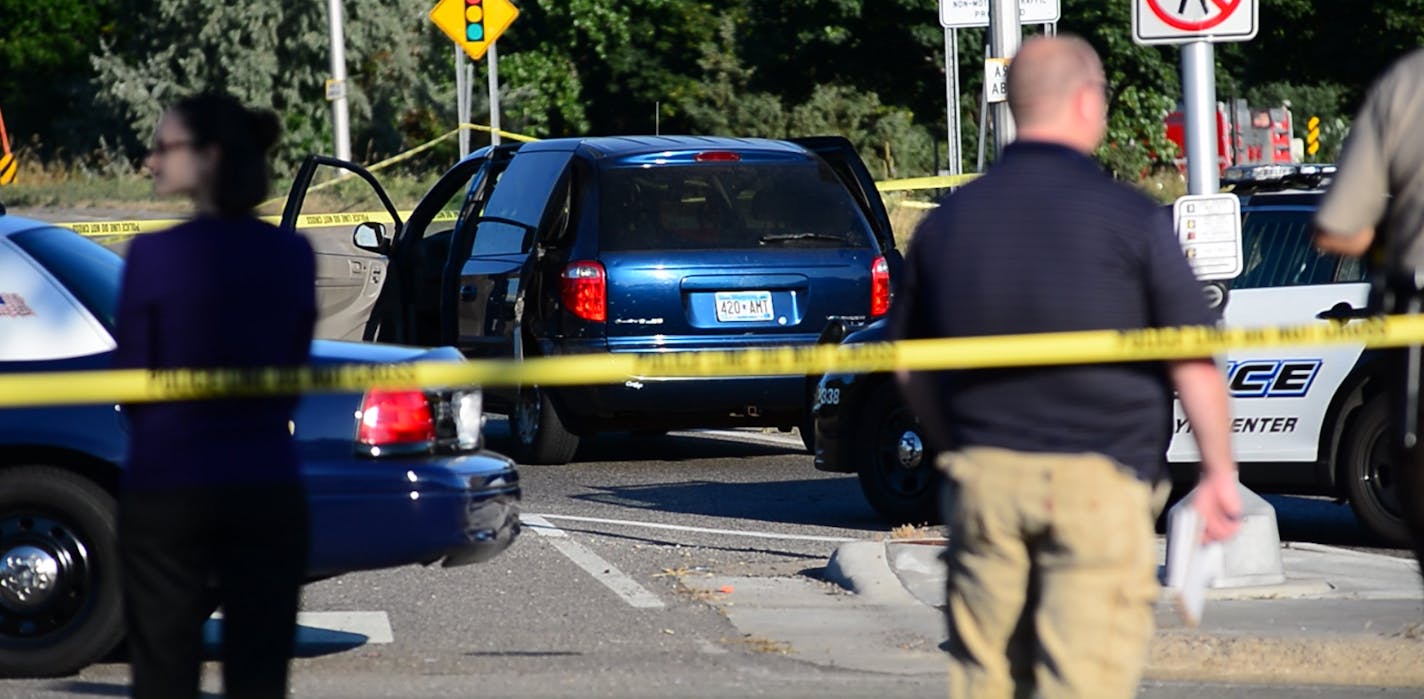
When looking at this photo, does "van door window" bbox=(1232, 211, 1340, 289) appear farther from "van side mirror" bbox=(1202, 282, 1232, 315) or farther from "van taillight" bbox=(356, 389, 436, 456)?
"van taillight" bbox=(356, 389, 436, 456)

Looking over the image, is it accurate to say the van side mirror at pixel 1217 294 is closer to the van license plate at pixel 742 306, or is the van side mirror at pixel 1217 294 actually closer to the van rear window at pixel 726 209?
the van license plate at pixel 742 306

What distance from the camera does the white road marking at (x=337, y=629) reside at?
770 cm

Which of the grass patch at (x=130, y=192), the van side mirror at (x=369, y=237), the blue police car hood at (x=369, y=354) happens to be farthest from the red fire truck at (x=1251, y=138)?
the blue police car hood at (x=369, y=354)

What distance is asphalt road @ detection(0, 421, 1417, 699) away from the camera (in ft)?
22.7

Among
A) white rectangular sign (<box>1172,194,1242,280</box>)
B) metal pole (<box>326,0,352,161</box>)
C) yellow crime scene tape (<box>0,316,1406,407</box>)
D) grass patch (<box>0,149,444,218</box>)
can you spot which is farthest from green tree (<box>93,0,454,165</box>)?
yellow crime scene tape (<box>0,316,1406,407</box>)

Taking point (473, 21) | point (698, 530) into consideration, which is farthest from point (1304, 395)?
point (473, 21)

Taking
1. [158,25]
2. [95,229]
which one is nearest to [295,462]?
[95,229]

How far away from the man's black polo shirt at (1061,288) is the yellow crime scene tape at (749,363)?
1.1 inches

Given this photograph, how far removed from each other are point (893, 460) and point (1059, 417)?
6.31m

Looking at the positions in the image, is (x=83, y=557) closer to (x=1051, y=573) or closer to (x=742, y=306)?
(x=1051, y=573)

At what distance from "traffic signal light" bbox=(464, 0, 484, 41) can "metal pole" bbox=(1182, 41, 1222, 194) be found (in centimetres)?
1351

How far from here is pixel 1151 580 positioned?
4.27 m

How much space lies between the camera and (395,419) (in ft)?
22.6

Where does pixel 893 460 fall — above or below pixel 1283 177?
below
